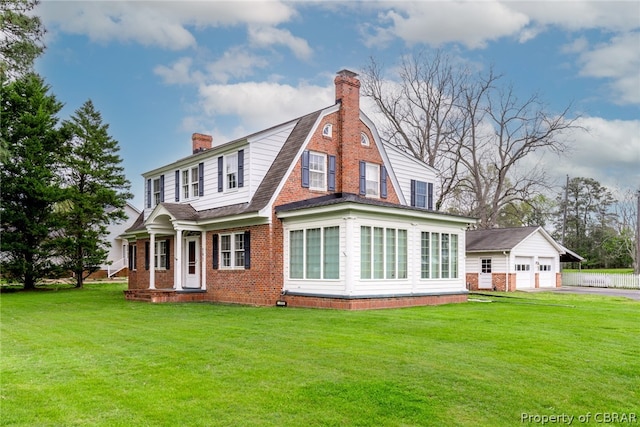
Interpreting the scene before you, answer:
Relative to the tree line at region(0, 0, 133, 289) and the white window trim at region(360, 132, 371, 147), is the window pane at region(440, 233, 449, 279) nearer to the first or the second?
the white window trim at region(360, 132, 371, 147)

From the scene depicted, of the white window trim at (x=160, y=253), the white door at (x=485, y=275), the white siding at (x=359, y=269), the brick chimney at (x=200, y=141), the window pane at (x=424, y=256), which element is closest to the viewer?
the white siding at (x=359, y=269)

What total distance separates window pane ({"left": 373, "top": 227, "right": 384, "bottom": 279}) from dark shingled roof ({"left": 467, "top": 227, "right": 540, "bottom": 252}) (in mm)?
15603

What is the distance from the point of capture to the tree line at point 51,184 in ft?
89.9

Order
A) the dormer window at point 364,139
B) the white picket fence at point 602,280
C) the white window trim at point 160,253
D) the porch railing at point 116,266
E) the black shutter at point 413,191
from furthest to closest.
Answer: the porch railing at point 116,266, the white picket fence at point 602,280, the white window trim at point 160,253, the black shutter at point 413,191, the dormer window at point 364,139

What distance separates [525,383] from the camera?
631cm

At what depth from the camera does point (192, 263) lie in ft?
68.5

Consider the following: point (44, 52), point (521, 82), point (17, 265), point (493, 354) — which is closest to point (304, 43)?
point (44, 52)

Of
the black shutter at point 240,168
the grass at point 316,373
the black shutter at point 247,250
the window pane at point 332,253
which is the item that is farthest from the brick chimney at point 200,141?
the grass at point 316,373

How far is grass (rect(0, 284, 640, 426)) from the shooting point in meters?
5.26

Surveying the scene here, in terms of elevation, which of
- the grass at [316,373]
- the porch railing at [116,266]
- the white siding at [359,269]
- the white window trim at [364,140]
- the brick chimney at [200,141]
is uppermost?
the brick chimney at [200,141]

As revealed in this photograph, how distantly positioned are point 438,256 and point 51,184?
2184 cm

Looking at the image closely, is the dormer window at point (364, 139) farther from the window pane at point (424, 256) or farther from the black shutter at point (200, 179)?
the black shutter at point (200, 179)

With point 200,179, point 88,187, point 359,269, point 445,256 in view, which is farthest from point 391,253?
point 88,187

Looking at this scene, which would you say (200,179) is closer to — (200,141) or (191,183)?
(191,183)
